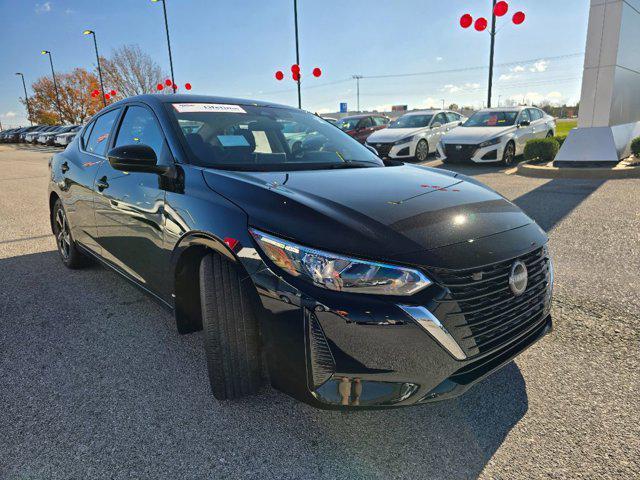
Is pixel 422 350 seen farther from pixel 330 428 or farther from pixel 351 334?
pixel 330 428

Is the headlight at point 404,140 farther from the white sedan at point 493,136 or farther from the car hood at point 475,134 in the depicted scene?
the car hood at point 475,134

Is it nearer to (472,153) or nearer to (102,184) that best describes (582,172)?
(472,153)

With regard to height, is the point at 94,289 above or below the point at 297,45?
below

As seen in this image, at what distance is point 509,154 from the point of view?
12023 millimetres

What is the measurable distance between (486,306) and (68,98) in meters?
66.9

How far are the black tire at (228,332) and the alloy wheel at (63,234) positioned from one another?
9.27 feet

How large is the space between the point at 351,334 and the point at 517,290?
0.78 meters

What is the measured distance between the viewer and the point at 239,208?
2064mm

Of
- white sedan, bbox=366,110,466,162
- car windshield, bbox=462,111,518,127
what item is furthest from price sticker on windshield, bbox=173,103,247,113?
car windshield, bbox=462,111,518,127

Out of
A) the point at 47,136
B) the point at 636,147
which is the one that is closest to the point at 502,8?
the point at 636,147

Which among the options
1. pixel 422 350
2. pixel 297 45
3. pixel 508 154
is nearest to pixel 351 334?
pixel 422 350

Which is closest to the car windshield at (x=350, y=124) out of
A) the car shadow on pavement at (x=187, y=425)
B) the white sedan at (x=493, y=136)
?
the white sedan at (x=493, y=136)

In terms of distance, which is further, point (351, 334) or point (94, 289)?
point (94, 289)

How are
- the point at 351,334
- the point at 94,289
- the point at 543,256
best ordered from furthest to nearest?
the point at 94,289, the point at 543,256, the point at 351,334
